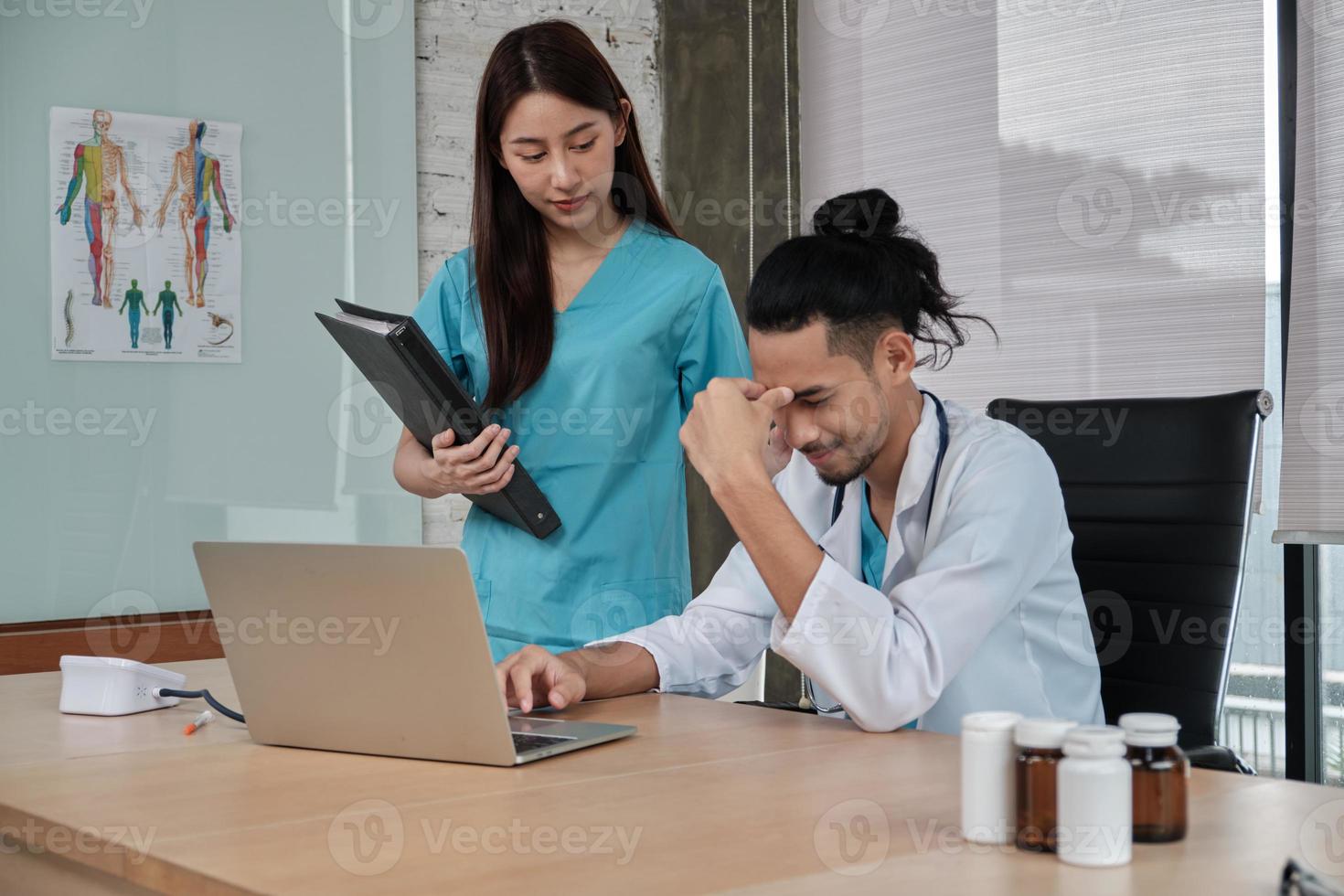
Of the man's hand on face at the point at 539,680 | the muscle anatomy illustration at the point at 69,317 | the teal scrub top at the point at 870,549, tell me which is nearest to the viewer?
the man's hand on face at the point at 539,680

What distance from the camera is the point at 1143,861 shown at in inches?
35.2

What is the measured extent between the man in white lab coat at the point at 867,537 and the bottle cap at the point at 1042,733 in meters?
0.40

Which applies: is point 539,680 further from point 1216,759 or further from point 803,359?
point 1216,759

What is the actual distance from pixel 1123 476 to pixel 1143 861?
948mm

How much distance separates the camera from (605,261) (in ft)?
6.62

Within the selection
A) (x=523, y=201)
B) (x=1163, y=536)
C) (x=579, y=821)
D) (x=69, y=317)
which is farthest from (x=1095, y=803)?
(x=69, y=317)

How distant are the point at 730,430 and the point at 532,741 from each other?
A: 16.1 inches

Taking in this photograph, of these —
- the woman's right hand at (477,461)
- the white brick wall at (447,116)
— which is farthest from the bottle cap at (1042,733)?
the white brick wall at (447,116)

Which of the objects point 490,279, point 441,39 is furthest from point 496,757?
point 441,39

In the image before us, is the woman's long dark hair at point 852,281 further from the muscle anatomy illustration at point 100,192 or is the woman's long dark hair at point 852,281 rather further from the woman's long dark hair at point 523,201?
the muscle anatomy illustration at point 100,192

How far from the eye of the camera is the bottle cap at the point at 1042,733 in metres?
0.93

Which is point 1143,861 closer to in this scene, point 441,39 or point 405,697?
point 405,697

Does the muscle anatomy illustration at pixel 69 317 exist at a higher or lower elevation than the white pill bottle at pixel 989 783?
higher

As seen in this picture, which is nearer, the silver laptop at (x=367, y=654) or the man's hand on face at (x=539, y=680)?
the silver laptop at (x=367, y=654)
